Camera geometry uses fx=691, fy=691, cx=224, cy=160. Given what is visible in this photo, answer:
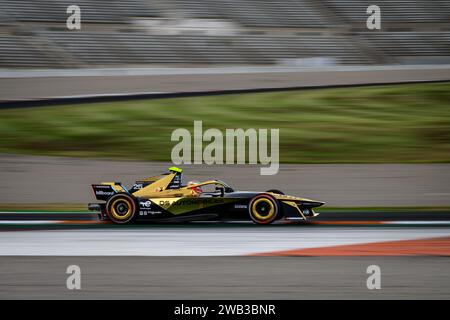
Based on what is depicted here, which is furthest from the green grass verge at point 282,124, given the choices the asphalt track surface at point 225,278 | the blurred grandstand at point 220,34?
the asphalt track surface at point 225,278

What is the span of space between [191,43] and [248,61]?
308 cm

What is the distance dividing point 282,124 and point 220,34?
47.7ft

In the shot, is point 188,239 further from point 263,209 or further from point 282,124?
point 282,124

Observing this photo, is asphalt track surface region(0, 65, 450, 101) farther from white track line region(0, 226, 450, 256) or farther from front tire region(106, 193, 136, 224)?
white track line region(0, 226, 450, 256)

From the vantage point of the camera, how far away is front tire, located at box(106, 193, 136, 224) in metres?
10.4

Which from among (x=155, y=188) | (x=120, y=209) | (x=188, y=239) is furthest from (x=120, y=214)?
(x=188, y=239)

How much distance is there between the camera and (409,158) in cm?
1755

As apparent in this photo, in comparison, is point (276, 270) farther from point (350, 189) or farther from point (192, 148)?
point (192, 148)

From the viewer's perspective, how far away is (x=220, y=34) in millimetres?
34969

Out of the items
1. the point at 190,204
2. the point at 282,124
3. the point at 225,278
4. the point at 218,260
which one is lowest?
the point at 225,278

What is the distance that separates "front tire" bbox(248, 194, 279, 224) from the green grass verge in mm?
6951

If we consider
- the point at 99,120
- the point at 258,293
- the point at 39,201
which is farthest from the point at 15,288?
the point at 99,120

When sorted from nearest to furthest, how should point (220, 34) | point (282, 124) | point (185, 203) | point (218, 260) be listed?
point (218, 260)
point (185, 203)
point (282, 124)
point (220, 34)

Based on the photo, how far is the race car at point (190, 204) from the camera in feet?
33.7
